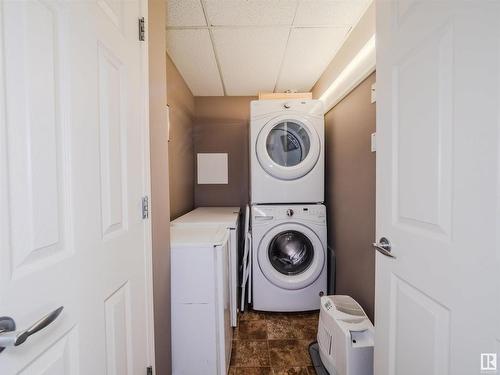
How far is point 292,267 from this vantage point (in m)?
2.12

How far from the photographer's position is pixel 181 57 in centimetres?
203

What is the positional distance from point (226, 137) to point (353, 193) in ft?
5.87

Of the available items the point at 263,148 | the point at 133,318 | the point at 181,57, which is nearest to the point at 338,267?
the point at 263,148

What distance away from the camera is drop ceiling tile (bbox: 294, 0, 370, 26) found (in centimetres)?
141

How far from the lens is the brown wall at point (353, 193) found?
148cm

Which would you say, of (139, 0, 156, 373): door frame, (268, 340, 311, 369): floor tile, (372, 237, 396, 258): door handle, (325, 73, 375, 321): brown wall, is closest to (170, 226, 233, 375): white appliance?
(139, 0, 156, 373): door frame

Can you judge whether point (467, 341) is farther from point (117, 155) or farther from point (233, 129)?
point (233, 129)

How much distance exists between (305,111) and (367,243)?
1192 mm

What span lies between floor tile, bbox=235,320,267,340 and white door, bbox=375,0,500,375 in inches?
42.4

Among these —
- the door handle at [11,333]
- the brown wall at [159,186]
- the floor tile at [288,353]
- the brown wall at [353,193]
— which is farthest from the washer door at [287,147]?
the door handle at [11,333]

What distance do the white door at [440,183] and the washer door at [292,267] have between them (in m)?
1.07

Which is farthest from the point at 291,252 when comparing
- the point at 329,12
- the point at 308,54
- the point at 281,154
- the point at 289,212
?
the point at 329,12

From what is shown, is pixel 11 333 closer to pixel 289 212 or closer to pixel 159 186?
pixel 159 186

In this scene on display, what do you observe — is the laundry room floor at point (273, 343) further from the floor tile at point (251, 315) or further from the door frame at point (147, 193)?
the door frame at point (147, 193)
